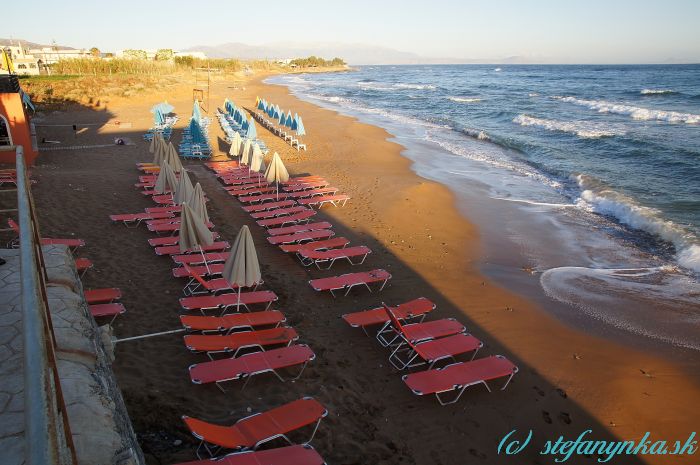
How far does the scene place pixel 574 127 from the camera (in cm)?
2870

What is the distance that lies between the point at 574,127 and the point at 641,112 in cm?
895

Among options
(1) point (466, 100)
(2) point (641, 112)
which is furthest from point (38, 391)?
(1) point (466, 100)

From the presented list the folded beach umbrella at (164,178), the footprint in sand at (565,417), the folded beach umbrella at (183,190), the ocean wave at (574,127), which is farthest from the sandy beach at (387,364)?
the ocean wave at (574,127)

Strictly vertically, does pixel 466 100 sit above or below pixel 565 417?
above

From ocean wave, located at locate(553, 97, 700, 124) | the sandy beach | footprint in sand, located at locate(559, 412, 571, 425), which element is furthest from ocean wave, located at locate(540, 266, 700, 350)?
ocean wave, located at locate(553, 97, 700, 124)

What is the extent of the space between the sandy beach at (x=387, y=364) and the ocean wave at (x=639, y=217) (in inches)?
182

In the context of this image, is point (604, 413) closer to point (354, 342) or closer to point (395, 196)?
point (354, 342)

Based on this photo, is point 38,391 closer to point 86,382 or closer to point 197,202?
point 86,382

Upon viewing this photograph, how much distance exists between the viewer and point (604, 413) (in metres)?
5.96

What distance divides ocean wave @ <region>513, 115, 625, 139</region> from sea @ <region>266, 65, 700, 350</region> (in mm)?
69

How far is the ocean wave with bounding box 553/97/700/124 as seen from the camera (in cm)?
3057

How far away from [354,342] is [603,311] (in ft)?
15.4

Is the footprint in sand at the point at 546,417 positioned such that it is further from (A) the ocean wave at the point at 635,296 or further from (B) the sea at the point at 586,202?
(A) the ocean wave at the point at 635,296

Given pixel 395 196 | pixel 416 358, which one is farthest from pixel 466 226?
pixel 416 358
